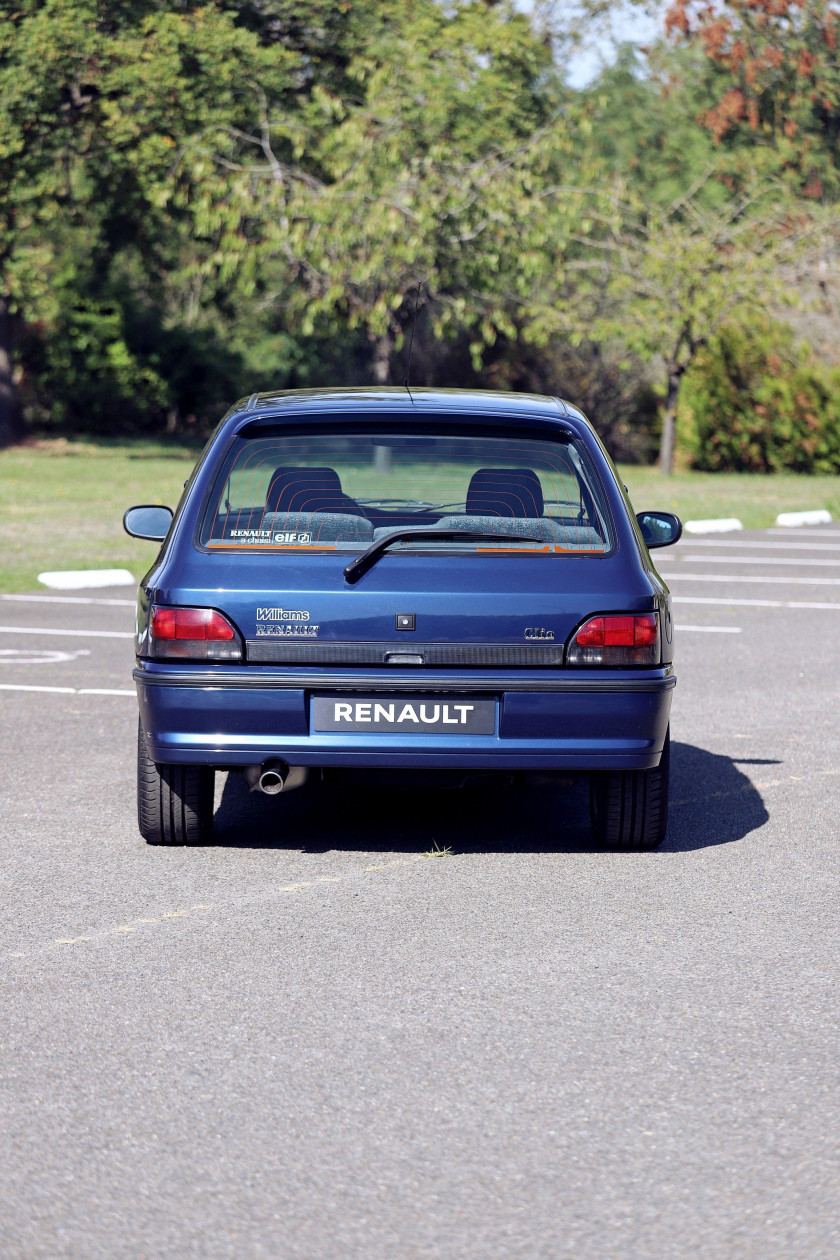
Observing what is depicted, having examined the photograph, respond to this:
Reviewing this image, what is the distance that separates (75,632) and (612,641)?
265 inches

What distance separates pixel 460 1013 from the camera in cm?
416

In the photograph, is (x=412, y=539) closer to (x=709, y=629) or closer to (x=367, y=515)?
(x=367, y=515)

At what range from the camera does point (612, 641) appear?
5.39 metres

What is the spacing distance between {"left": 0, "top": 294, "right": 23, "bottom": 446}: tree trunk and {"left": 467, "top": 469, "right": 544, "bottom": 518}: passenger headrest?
30.5 metres

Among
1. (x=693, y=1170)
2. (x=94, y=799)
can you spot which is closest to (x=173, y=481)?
(x=94, y=799)

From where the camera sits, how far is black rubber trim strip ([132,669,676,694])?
534 cm

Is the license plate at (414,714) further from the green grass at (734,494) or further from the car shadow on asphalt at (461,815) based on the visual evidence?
the green grass at (734,494)

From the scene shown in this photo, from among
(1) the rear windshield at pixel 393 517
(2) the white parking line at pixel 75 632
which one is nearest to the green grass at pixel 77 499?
(2) the white parking line at pixel 75 632

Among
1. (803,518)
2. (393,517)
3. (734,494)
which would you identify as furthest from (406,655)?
(734,494)

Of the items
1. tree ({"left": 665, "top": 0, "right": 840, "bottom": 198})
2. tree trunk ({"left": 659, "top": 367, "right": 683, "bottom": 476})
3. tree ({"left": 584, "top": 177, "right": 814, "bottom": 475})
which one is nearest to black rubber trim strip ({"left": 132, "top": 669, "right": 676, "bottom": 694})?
tree ({"left": 584, "top": 177, "right": 814, "bottom": 475})

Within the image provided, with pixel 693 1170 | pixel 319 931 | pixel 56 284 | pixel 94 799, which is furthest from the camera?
pixel 56 284

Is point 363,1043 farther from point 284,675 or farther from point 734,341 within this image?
point 734,341

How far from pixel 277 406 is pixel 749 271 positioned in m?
24.9

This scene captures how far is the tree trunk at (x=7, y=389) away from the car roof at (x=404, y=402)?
29950mm
